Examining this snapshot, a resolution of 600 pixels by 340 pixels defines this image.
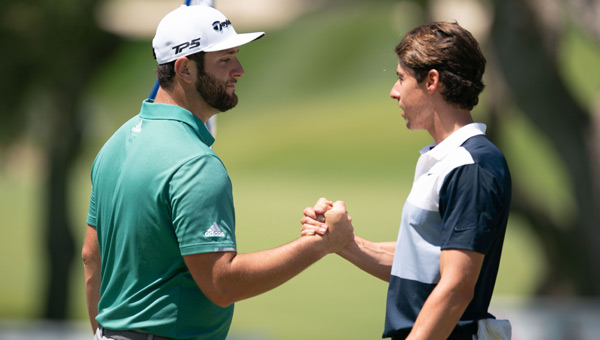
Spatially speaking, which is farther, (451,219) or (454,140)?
(454,140)

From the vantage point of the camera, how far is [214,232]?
2.76 m

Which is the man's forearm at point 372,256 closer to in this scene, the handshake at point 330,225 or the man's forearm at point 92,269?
the handshake at point 330,225

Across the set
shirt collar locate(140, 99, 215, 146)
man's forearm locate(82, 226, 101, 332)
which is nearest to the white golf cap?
shirt collar locate(140, 99, 215, 146)

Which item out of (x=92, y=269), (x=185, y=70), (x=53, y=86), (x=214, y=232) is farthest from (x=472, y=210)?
(x=53, y=86)

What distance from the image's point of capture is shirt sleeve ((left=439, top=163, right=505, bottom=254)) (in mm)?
2592

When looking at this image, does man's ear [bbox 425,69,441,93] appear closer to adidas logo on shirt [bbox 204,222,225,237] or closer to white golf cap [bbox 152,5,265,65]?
white golf cap [bbox 152,5,265,65]

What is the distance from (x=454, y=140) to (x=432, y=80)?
0.20 metres

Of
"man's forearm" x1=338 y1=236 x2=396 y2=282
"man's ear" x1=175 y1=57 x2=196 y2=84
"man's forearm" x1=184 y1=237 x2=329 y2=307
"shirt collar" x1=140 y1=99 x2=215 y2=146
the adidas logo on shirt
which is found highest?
"man's ear" x1=175 y1=57 x2=196 y2=84

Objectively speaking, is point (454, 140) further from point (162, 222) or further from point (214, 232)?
point (162, 222)

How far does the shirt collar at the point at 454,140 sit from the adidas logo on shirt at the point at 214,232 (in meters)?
0.70

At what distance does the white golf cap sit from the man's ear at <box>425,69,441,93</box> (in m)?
0.64

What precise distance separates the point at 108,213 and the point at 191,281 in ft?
1.23

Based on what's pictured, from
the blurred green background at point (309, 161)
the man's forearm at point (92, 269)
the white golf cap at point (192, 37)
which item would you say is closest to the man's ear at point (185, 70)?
the white golf cap at point (192, 37)

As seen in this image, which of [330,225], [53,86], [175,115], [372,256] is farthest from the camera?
[53,86]
